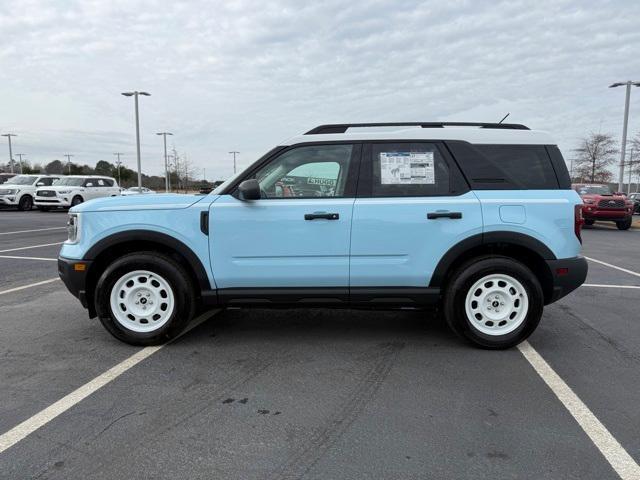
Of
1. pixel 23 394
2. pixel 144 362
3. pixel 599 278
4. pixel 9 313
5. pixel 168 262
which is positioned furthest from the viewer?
pixel 599 278

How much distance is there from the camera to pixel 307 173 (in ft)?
14.2

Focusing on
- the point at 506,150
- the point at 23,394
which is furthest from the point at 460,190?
the point at 23,394

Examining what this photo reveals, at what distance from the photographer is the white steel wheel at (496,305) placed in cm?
425

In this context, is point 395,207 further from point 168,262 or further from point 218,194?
point 168,262

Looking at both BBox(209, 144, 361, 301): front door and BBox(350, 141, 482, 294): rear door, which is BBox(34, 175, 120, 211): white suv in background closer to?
BBox(209, 144, 361, 301): front door

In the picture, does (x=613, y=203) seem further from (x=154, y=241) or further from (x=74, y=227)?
(x=74, y=227)

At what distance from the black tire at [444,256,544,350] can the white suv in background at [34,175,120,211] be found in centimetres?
2254

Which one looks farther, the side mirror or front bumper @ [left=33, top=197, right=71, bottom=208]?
front bumper @ [left=33, top=197, right=71, bottom=208]

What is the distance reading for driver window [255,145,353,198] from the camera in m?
4.28

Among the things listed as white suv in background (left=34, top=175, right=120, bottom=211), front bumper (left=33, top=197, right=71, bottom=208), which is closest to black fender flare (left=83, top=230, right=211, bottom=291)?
white suv in background (left=34, top=175, right=120, bottom=211)

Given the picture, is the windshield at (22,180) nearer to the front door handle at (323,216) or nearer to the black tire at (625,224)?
the front door handle at (323,216)

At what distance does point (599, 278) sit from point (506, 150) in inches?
182

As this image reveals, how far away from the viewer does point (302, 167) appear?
14.3 ft

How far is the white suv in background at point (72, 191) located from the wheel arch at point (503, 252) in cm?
2248
